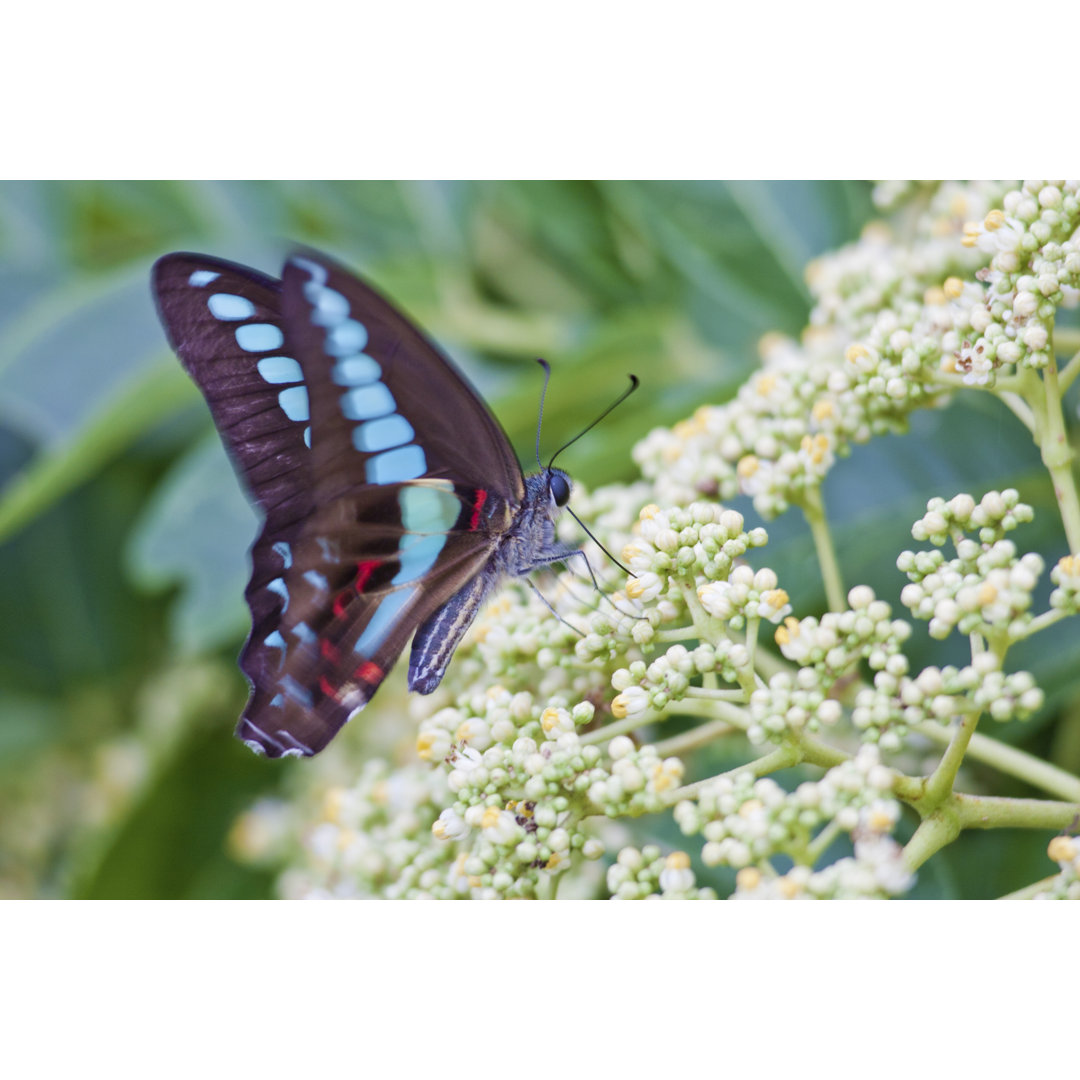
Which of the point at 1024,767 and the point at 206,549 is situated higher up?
the point at 206,549

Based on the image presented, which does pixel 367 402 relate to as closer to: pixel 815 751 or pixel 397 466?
pixel 397 466

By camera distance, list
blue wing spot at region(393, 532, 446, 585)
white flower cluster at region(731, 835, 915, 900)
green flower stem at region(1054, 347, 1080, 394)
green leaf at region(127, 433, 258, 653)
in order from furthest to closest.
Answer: green leaf at region(127, 433, 258, 653) → blue wing spot at region(393, 532, 446, 585) → green flower stem at region(1054, 347, 1080, 394) → white flower cluster at region(731, 835, 915, 900)

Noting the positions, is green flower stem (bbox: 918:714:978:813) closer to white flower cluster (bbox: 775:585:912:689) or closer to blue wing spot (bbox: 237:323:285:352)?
white flower cluster (bbox: 775:585:912:689)

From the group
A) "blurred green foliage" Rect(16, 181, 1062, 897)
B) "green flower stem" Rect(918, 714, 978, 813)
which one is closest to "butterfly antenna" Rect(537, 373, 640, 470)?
"blurred green foliage" Rect(16, 181, 1062, 897)

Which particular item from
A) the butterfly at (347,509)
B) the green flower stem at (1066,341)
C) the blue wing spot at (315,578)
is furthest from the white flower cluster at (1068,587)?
the blue wing spot at (315,578)

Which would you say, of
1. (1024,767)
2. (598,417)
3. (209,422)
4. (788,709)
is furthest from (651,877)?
(209,422)

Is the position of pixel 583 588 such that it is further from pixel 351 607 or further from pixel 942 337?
pixel 942 337
